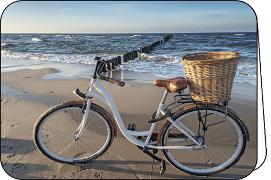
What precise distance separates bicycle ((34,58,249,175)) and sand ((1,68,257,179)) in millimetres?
152

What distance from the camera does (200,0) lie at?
146 inches

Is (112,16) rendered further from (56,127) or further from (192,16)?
(56,127)

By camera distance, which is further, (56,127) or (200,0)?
(56,127)

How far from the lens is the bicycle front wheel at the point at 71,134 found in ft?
11.8

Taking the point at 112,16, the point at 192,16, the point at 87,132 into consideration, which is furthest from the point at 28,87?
the point at 192,16

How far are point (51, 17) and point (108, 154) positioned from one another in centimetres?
216

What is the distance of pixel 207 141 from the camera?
4066 millimetres

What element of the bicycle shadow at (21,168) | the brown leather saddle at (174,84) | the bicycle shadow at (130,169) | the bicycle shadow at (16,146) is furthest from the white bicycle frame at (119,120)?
the bicycle shadow at (16,146)

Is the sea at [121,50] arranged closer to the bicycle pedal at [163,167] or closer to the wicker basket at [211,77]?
the wicker basket at [211,77]

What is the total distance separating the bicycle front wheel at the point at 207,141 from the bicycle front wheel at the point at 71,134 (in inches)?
29.9

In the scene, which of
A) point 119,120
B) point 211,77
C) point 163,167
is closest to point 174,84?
point 211,77

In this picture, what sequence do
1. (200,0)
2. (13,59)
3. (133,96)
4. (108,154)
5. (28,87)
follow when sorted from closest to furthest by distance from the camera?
(200,0) → (108,154) → (133,96) → (28,87) → (13,59)

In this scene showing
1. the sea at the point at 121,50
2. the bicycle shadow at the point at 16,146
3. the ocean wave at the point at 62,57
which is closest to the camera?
the bicycle shadow at the point at 16,146

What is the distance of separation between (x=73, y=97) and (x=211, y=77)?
3.59 metres
